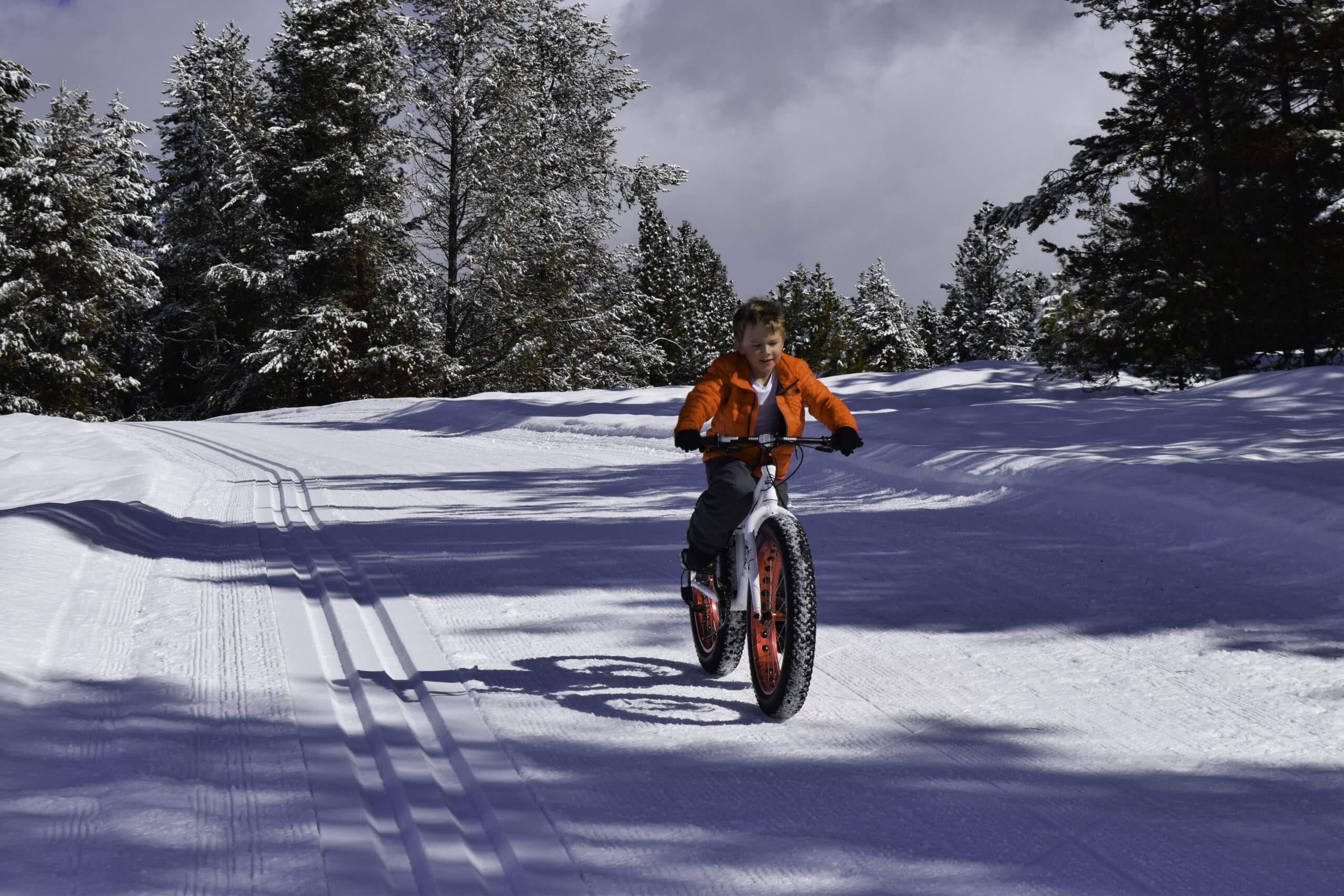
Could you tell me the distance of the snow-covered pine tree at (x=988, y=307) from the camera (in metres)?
71.1

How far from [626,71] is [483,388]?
39.2 feet

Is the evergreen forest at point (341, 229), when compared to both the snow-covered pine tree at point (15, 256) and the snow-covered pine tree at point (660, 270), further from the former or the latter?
the snow-covered pine tree at point (660, 270)

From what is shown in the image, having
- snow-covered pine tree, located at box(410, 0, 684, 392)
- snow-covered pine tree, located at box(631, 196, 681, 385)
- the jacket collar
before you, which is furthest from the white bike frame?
snow-covered pine tree, located at box(631, 196, 681, 385)

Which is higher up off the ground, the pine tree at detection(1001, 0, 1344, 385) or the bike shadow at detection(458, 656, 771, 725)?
the pine tree at detection(1001, 0, 1344, 385)

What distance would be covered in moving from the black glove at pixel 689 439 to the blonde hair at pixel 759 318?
0.44 m

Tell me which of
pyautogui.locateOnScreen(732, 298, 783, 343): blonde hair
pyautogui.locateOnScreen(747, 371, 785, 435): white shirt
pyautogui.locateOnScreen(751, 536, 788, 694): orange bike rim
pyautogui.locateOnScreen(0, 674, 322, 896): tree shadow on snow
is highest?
pyautogui.locateOnScreen(732, 298, 783, 343): blonde hair

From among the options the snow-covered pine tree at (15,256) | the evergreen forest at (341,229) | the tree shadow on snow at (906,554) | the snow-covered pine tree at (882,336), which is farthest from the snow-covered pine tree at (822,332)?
the tree shadow on snow at (906,554)

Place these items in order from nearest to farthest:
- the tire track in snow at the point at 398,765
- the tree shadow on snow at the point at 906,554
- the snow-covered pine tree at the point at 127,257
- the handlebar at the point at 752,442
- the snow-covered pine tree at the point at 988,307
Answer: the tire track in snow at the point at 398,765
the handlebar at the point at 752,442
the tree shadow on snow at the point at 906,554
the snow-covered pine tree at the point at 127,257
the snow-covered pine tree at the point at 988,307

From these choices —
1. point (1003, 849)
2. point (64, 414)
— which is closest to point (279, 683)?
point (1003, 849)

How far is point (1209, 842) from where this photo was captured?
3.03m

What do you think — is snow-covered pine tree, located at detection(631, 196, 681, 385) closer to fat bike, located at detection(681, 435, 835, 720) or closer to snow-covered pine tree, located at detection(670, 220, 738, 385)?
snow-covered pine tree, located at detection(670, 220, 738, 385)

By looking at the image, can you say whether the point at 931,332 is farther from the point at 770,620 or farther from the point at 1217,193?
the point at 770,620

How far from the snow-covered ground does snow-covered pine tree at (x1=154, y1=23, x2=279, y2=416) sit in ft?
101

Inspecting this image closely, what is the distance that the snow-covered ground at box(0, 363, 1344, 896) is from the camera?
3.04 m
